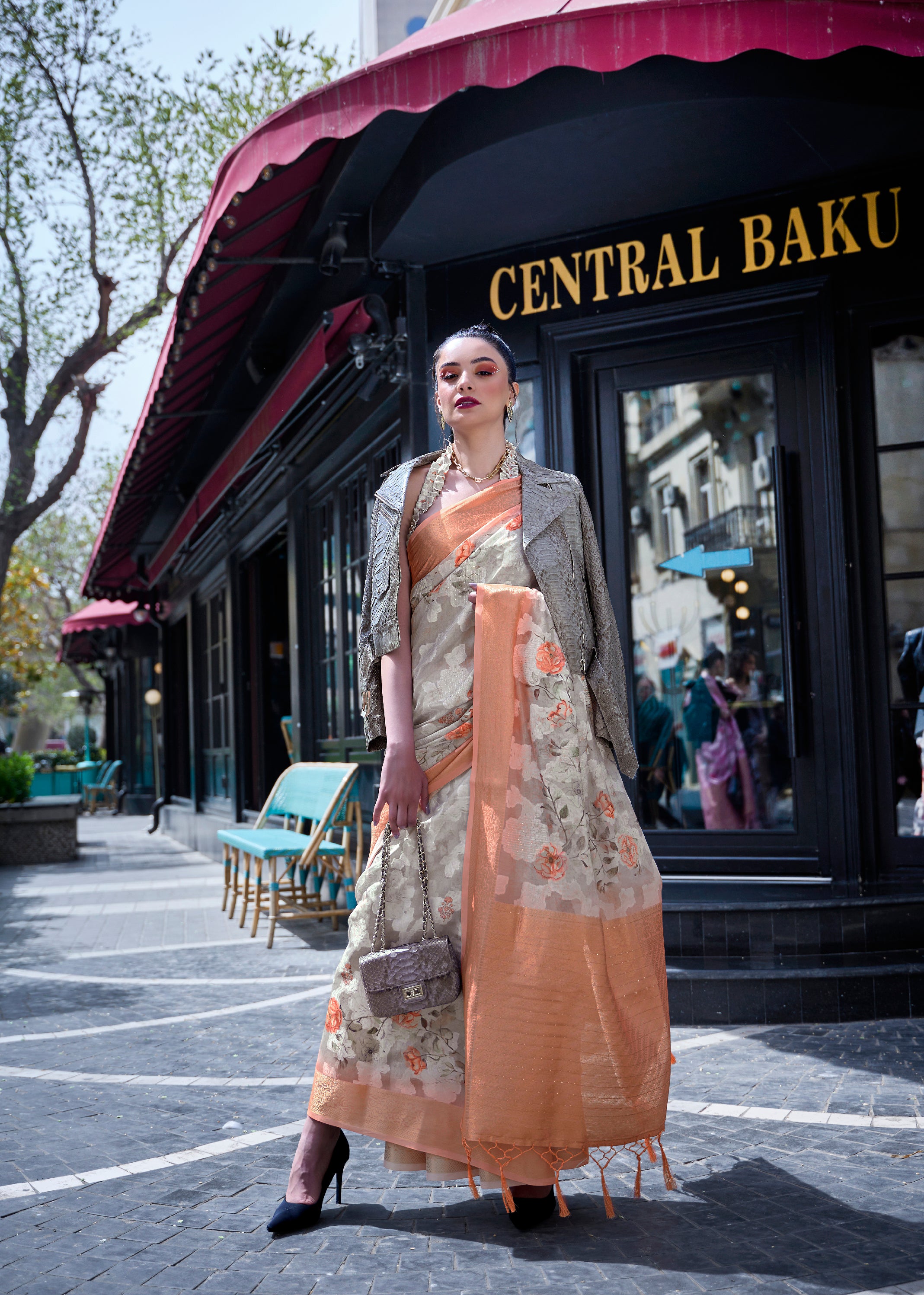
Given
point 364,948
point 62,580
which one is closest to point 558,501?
point 364,948

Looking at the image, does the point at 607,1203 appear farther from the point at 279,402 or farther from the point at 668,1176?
the point at 279,402

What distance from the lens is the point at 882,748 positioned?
5.51m

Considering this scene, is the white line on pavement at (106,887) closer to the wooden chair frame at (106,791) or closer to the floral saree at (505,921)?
the floral saree at (505,921)

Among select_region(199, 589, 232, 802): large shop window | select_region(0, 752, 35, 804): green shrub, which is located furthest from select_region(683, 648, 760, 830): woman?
select_region(0, 752, 35, 804): green shrub

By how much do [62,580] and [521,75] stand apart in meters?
37.1

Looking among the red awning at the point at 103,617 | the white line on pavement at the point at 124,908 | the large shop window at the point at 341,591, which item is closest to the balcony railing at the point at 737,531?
the large shop window at the point at 341,591

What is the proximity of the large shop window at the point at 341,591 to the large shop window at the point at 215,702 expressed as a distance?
155 inches

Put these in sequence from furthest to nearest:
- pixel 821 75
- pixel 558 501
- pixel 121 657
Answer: pixel 121 657 → pixel 821 75 → pixel 558 501

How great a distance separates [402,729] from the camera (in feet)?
8.80

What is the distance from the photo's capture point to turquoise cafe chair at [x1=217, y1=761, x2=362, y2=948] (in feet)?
23.2

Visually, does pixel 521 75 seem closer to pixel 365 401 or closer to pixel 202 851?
pixel 365 401

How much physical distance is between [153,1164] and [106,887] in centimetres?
801

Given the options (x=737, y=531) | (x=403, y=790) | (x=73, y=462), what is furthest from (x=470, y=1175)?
(x=73, y=462)

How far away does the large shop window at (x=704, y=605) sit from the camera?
20.5 ft
